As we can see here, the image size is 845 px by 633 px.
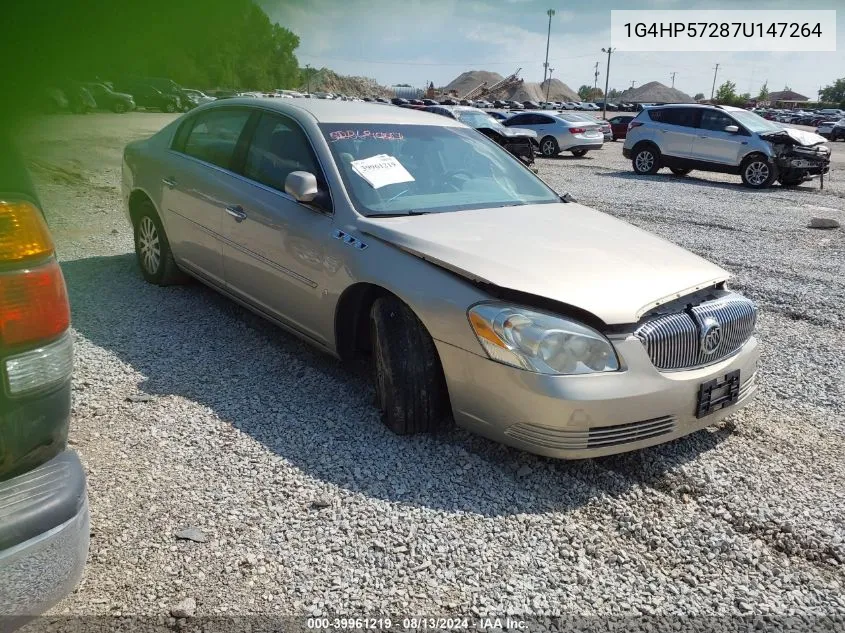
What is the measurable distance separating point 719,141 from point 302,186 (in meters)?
14.0

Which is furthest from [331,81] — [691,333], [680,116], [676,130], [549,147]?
[549,147]

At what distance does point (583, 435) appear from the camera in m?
2.93

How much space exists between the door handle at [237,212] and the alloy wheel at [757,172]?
13323 mm

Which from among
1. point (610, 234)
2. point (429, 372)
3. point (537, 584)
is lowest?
point (537, 584)

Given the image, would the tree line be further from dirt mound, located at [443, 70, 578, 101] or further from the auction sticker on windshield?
dirt mound, located at [443, 70, 578, 101]

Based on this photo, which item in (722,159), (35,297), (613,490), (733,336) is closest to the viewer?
(35,297)

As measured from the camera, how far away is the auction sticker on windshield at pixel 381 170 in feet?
12.8

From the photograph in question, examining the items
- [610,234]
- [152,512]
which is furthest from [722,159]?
[152,512]

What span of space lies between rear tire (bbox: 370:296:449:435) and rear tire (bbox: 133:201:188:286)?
2564mm

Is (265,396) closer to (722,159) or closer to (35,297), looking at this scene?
(35,297)

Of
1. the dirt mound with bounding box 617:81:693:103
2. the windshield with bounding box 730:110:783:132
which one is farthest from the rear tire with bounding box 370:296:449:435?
the dirt mound with bounding box 617:81:693:103

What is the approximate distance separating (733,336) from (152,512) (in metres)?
2.72

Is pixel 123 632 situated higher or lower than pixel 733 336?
lower

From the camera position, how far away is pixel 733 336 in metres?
3.40
